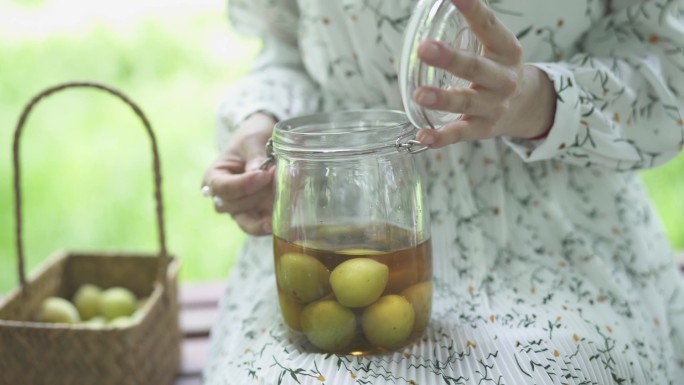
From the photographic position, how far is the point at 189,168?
5.89 feet

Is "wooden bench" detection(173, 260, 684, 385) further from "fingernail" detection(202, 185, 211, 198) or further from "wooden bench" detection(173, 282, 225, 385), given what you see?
"fingernail" detection(202, 185, 211, 198)

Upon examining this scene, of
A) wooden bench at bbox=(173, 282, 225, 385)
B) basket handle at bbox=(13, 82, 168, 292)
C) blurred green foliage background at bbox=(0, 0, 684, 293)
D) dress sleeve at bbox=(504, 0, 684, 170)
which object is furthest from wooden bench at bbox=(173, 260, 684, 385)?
dress sleeve at bbox=(504, 0, 684, 170)

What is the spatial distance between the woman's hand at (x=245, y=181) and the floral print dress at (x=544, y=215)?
2.3 inches

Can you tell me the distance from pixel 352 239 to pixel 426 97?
0.16 meters

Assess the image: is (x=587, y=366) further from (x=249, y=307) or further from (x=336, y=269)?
(x=249, y=307)

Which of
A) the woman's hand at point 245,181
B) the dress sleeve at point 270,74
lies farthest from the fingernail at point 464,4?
the dress sleeve at point 270,74

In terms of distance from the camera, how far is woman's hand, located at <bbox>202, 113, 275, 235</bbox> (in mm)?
705

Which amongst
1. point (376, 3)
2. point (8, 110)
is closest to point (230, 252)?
point (8, 110)

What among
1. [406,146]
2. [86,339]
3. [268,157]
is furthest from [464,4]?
[86,339]

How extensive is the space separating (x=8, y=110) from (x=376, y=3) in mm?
1439

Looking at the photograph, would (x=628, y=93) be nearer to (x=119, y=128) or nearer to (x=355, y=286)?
(x=355, y=286)

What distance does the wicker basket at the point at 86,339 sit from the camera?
0.91m

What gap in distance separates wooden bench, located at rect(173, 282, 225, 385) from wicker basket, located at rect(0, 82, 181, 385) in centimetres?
3

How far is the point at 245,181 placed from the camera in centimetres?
70
